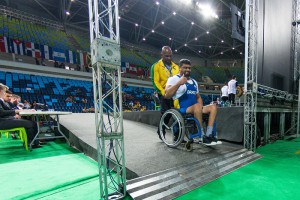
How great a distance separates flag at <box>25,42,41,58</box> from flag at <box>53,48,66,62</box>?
103cm

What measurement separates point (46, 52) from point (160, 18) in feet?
32.5

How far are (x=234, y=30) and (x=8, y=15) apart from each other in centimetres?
1468

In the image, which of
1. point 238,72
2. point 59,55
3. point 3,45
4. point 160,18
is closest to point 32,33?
point 59,55

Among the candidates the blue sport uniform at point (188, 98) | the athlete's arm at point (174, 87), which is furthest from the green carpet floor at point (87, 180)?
the athlete's arm at point (174, 87)

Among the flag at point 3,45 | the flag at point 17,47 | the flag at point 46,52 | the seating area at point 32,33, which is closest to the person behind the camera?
the flag at point 3,45

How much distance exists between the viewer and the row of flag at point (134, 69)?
15.9 metres

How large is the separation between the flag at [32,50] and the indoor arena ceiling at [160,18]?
3252 mm

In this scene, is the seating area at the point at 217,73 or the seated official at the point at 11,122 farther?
the seating area at the point at 217,73

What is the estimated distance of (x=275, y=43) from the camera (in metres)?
4.49

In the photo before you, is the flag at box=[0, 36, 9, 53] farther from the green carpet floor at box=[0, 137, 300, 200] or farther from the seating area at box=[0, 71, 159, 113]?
the green carpet floor at box=[0, 137, 300, 200]

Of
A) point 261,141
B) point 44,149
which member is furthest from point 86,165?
point 261,141

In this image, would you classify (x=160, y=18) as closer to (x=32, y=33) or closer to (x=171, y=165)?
(x=32, y=33)

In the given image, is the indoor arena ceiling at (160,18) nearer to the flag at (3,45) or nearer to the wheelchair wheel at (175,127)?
the flag at (3,45)

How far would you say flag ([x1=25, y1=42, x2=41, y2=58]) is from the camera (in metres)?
11.1
